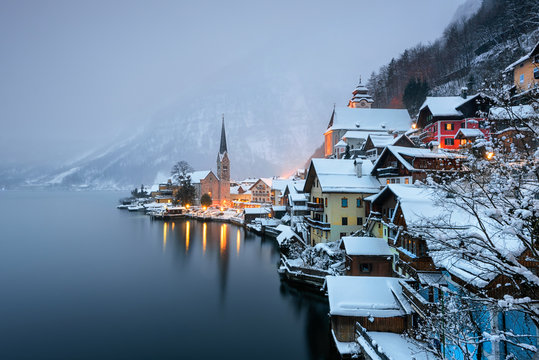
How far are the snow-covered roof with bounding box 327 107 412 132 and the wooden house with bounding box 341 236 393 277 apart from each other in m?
47.9

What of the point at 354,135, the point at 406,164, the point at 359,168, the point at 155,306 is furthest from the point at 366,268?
the point at 354,135

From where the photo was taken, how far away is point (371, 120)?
6706cm

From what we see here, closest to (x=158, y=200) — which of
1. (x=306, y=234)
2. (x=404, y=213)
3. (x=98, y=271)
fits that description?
(x=98, y=271)

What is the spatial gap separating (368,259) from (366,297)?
541 centimetres

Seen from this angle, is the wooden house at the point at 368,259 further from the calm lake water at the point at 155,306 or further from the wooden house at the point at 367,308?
the calm lake water at the point at 155,306

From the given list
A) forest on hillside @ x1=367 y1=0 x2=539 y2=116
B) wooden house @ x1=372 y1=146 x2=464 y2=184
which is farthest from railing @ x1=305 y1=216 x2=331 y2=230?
forest on hillside @ x1=367 y1=0 x2=539 y2=116

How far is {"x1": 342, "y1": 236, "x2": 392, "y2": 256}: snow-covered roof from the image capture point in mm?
21641

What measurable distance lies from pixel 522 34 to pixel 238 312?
66.6m

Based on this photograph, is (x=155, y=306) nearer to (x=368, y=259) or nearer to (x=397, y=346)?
(x=368, y=259)

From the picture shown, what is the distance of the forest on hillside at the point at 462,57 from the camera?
5121cm

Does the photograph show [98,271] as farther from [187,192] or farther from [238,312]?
[187,192]

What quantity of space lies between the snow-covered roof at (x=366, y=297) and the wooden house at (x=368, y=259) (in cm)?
348

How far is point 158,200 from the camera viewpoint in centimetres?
10794

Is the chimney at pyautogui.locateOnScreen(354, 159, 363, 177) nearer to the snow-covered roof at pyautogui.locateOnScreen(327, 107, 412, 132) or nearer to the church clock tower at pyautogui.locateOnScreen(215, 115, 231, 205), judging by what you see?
the snow-covered roof at pyautogui.locateOnScreen(327, 107, 412, 132)
